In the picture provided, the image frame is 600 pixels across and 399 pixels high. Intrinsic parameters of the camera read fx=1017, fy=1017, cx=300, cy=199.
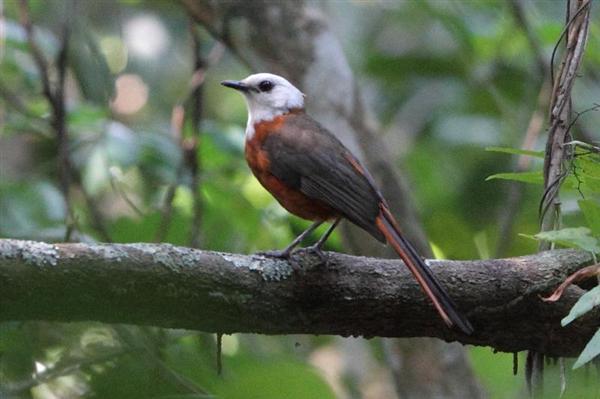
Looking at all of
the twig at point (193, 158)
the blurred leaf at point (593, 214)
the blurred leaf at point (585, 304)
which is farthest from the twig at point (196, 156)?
the blurred leaf at point (585, 304)

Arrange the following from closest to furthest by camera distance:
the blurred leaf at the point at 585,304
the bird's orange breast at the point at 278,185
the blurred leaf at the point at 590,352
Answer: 1. the blurred leaf at the point at 590,352
2. the blurred leaf at the point at 585,304
3. the bird's orange breast at the point at 278,185

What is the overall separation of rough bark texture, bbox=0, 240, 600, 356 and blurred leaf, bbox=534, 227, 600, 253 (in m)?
0.72

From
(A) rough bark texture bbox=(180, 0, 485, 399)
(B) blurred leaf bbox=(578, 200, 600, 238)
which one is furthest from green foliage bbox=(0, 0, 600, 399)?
(A) rough bark texture bbox=(180, 0, 485, 399)

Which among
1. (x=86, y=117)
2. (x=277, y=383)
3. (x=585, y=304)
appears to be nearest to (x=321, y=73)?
(x=86, y=117)

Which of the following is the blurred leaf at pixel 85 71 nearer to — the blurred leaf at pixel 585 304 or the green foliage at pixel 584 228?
the green foliage at pixel 584 228

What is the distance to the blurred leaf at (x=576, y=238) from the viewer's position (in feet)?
7.40

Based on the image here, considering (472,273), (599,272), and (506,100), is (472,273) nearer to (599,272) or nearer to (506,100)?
(599,272)

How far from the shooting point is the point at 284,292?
2812 mm

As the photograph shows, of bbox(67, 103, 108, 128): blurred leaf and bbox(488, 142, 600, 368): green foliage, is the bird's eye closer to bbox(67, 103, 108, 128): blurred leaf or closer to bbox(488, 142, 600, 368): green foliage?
bbox(67, 103, 108, 128): blurred leaf

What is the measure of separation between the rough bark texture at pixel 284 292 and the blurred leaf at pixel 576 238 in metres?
0.72

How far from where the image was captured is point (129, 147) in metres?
5.11

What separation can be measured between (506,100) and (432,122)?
577mm

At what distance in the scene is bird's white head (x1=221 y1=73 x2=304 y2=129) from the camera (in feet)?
14.5

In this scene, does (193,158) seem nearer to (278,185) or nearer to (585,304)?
(278,185)
